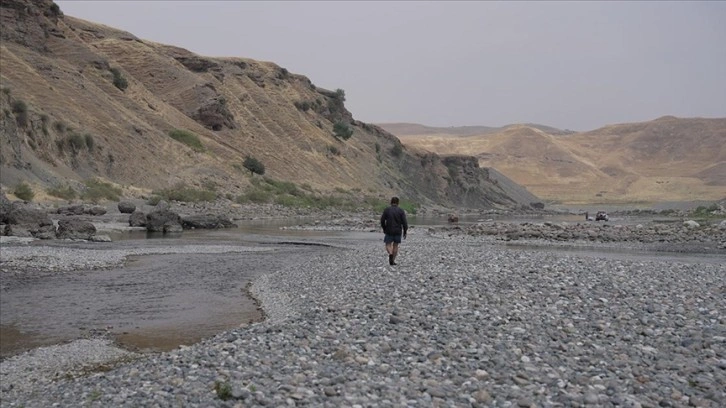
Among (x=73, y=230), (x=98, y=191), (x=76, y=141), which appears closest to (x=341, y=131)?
(x=76, y=141)

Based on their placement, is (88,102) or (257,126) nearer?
(88,102)

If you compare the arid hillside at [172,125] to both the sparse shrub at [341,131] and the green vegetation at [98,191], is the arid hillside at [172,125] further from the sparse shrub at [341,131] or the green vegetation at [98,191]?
the green vegetation at [98,191]

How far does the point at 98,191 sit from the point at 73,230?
21.1m

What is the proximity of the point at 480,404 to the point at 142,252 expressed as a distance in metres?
23.6

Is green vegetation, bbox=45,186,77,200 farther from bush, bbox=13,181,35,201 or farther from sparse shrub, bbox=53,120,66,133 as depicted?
sparse shrub, bbox=53,120,66,133

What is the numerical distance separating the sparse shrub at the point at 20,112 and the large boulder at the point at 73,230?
24981mm

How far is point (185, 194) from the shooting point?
198 feet

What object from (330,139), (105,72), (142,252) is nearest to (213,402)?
(142,252)

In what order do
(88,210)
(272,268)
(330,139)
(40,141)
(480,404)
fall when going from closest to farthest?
(480,404) → (272,268) → (88,210) → (40,141) → (330,139)

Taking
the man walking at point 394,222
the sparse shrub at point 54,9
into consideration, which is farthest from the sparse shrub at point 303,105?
the man walking at point 394,222

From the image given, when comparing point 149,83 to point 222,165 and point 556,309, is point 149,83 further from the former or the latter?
point 556,309

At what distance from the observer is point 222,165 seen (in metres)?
74.2

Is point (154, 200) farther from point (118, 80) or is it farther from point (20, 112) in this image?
point (118, 80)

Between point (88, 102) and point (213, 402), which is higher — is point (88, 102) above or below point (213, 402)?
above
